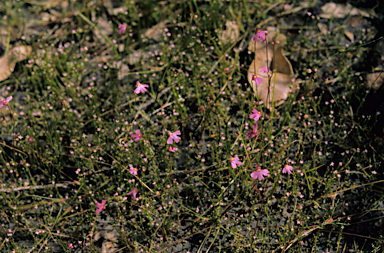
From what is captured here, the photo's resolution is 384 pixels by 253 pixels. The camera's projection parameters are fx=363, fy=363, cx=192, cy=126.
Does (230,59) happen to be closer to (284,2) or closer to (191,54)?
(191,54)

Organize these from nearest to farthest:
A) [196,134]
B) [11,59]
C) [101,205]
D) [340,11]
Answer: [101,205], [196,134], [11,59], [340,11]

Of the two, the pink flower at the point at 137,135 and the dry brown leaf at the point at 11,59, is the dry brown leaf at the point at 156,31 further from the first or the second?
the pink flower at the point at 137,135

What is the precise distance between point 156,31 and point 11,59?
146cm

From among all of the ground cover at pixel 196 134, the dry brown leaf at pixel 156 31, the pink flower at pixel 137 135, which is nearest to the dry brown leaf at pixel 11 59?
the ground cover at pixel 196 134

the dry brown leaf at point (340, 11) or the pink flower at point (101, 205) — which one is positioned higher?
the dry brown leaf at point (340, 11)

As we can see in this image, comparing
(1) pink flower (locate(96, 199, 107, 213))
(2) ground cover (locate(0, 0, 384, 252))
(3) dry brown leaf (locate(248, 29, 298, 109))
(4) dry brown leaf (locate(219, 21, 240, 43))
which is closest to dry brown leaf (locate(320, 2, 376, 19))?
(2) ground cover (locate(0, 0, 384, 252))

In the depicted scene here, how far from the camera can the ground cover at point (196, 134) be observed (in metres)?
2.62

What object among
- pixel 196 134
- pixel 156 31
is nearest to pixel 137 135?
pixel 196 134

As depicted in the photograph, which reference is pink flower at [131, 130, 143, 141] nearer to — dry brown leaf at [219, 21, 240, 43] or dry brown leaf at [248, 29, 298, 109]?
dry brown leaf at [248, 29, 298, 109]

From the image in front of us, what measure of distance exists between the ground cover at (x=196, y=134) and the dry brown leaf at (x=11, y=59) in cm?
1

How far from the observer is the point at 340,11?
3.72 meters

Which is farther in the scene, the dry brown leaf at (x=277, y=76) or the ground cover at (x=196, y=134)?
the dry brown leaf at (x=277, y=76)

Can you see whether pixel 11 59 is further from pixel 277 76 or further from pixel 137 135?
pixel 277 76

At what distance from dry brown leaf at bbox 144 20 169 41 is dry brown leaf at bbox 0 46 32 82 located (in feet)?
3.96
